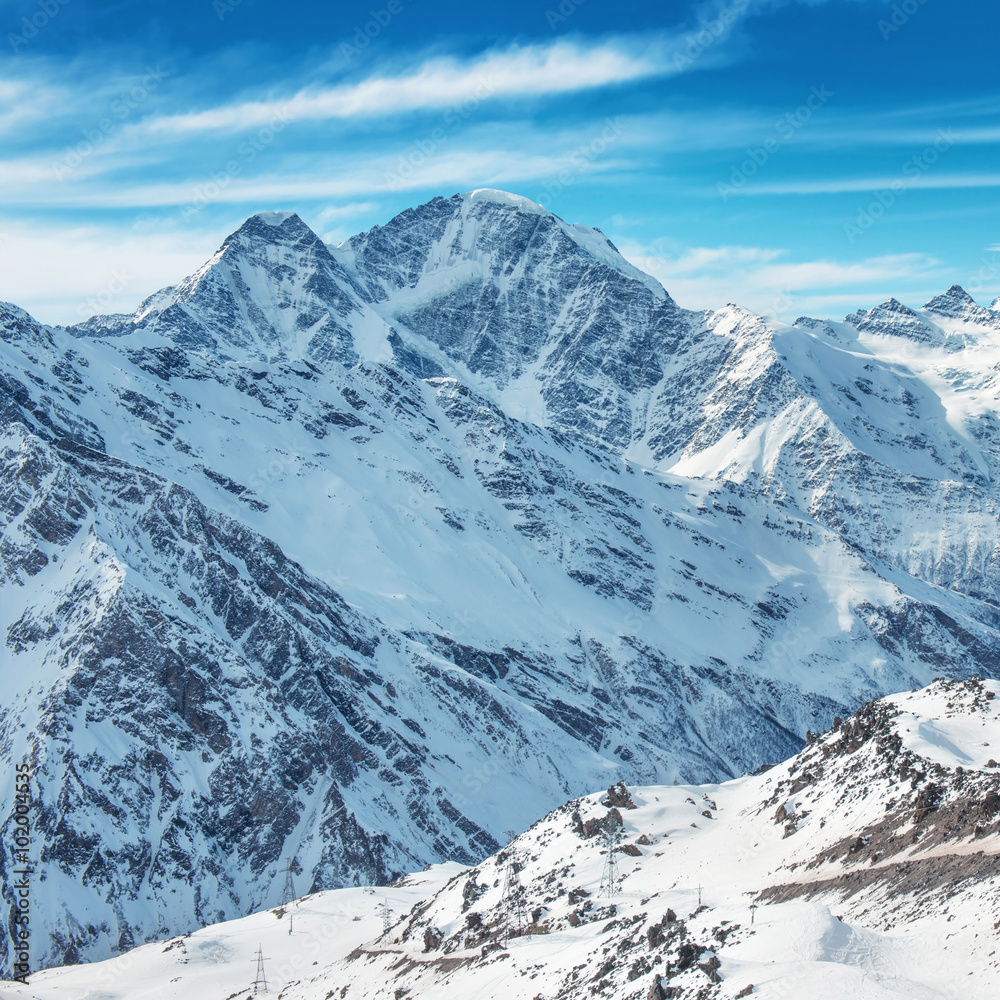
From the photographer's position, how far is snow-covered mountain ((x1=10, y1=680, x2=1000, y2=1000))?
38.7 metres

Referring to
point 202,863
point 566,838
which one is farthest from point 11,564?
point 566,838

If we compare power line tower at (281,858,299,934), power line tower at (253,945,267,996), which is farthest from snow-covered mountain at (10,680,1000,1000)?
power line tower at (281,858,299,934)

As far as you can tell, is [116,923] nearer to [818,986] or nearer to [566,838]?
[566,838]

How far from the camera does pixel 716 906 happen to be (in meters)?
53.4

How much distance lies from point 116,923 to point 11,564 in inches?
2371

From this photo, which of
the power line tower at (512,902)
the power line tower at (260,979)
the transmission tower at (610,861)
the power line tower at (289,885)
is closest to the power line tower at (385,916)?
the power line tower at (260,979)

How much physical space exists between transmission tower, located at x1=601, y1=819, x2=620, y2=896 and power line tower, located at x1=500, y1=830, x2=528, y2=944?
5.88 meters

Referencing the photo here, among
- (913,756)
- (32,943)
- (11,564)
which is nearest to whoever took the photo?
(913,756)

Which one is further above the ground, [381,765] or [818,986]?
[818,986]

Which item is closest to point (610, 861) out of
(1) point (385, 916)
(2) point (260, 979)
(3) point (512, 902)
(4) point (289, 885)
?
(3) point (512, 902)

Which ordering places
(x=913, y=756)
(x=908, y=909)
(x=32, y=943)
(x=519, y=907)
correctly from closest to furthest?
1. (x=908, y=909)
2. (x=913, y=756)
3. (x=519, y=907)
4. (x=32, y=943)

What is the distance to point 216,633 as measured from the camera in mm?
161625

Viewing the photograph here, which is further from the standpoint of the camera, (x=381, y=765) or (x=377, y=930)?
(x=381, y=765)

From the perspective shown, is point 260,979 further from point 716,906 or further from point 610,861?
point 716,906
